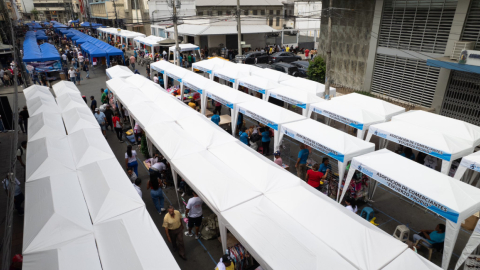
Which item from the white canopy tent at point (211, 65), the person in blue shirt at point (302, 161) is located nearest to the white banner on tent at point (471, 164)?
the person in blue shirt at point (302, 161)

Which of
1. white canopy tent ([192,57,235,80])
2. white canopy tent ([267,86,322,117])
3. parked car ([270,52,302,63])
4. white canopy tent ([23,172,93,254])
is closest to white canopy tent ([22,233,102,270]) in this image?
white canopy tent ([23,172,93,254])

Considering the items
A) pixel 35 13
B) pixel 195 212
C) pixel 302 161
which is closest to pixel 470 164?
pixel 302 161

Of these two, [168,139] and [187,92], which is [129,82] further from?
[168,139]

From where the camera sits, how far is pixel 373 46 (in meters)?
17.9

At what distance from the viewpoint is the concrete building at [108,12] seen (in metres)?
58.0

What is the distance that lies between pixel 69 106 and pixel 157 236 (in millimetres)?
9881

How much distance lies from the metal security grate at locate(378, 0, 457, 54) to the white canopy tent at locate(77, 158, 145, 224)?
1579 centimetres

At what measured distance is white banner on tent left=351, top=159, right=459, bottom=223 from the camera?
19.2 feet

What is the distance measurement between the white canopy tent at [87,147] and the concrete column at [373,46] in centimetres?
1597

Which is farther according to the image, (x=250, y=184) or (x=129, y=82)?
(x=129, y=82)

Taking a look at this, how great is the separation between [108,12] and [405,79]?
64757 millimetres

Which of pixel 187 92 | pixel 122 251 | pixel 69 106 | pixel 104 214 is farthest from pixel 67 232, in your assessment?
pixel 187 92

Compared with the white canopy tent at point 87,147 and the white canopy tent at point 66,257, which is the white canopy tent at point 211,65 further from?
the white canopy tent at point 66,257

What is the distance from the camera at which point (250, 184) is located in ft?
23.0
